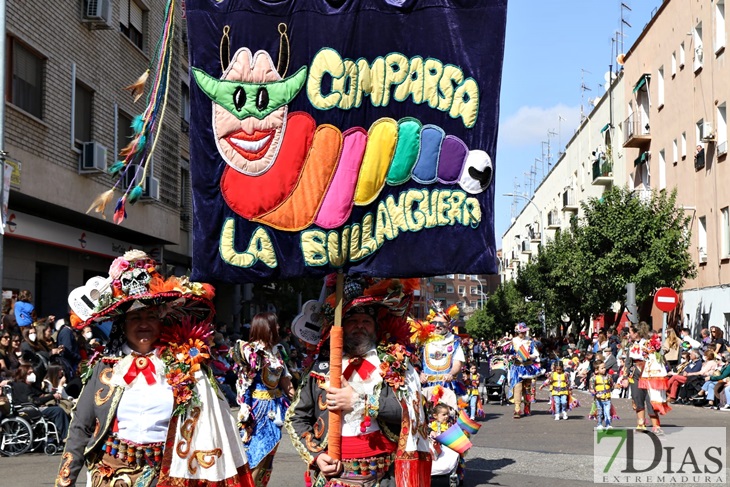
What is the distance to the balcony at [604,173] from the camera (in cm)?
4925

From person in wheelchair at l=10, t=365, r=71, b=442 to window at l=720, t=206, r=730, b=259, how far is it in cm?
2241

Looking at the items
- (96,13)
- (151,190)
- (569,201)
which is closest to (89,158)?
(96,13)

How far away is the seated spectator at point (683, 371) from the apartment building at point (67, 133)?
41.7ft

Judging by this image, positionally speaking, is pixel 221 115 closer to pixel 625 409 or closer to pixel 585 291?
pixel 625 409

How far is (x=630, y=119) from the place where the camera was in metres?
43.6

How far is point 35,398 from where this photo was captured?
14.2 m

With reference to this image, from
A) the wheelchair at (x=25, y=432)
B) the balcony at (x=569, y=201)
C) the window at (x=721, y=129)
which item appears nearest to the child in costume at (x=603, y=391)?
the wheelchair at (x=25, y=432)

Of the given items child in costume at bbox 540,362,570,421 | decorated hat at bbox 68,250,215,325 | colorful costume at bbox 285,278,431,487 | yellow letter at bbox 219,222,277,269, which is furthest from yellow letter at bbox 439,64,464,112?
child in costume at bbox 540,362,570,421

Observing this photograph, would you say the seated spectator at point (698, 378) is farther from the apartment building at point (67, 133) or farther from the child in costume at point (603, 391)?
the apartment building at point (67, 133)

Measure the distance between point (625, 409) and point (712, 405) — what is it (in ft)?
7.05

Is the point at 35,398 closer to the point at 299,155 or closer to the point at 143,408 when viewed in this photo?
the point at 143,408

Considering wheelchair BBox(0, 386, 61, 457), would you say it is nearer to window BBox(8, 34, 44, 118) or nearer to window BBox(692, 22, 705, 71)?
window BBox(8, 34, 44, 118)

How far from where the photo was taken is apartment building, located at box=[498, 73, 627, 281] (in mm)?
48125

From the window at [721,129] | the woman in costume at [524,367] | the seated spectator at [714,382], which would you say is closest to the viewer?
the woman in costume at [524,367]
